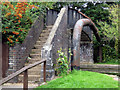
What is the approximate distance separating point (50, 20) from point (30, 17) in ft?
6.16

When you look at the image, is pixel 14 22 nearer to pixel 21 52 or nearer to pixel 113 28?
pixel 21 52

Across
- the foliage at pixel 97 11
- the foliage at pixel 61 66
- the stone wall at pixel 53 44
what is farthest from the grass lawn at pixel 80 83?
the foliage at pixel 97 11

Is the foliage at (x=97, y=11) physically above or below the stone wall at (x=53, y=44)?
above

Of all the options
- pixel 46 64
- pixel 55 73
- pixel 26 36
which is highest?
pixel 26 36

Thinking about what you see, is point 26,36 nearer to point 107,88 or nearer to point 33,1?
point 33,1

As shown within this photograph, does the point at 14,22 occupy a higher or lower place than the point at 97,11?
lower

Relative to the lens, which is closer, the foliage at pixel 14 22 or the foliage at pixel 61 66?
the foliage at pixel 14 22

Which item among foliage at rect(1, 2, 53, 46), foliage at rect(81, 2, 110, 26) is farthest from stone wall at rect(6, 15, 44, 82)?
foliage at rect(81, 2, 110, 26)

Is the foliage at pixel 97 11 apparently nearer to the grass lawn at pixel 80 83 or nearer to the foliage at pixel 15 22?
the foliage at pixel 15 22

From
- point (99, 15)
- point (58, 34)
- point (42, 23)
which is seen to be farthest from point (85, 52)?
point (58, 34)

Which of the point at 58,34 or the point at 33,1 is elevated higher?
the point at 33,1

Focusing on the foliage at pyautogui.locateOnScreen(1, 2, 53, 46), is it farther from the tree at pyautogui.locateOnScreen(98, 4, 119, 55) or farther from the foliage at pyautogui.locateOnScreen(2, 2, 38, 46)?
the tree at pyautogui.locateOnScreen(98, 4, 119, 55)

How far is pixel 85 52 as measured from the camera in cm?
1255

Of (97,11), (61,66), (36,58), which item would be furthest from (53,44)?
(97,11)
